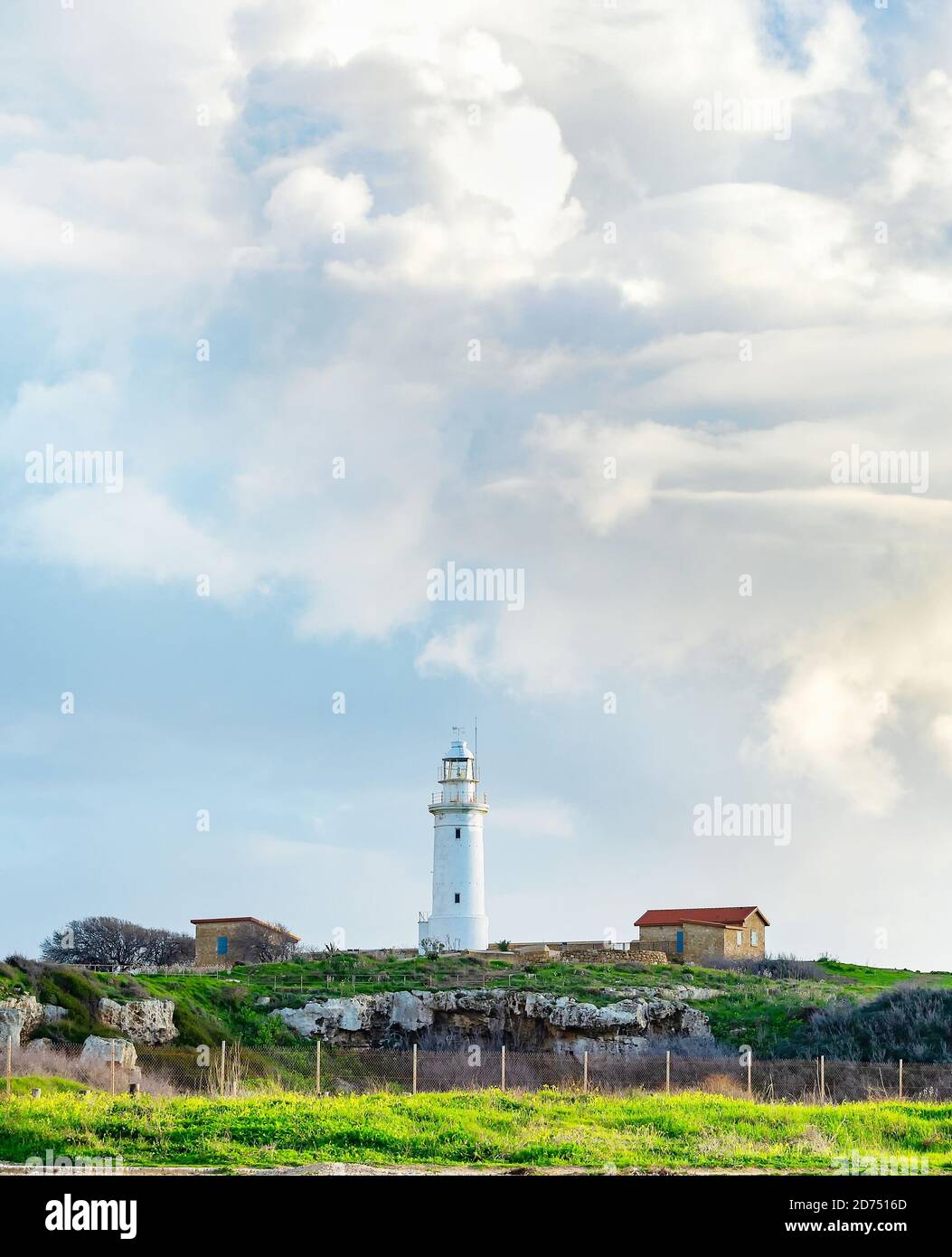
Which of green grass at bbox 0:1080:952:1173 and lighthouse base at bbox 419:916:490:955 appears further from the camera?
lighthouse base at bbox 419:916:490:955

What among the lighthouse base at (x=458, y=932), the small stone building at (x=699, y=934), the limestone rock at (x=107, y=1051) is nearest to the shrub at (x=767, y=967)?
the small stone building at (x=699, y=934)

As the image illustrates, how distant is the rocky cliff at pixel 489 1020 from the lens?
157 ft

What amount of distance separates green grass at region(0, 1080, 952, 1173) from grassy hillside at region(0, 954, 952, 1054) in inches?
706

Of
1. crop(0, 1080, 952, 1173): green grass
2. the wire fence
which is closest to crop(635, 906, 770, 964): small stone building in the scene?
the wire fence

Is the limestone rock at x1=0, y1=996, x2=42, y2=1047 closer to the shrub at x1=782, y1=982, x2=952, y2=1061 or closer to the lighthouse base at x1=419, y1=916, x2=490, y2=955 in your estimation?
the shrub at x1=782, y1=982, x2=952, y2=1061

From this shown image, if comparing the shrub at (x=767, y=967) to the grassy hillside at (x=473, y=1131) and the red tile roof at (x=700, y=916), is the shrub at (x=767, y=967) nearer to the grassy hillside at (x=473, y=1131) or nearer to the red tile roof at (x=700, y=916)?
the red tile roof at (x=700, y=916)

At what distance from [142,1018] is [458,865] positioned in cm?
2630

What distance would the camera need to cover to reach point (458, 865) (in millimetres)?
66625

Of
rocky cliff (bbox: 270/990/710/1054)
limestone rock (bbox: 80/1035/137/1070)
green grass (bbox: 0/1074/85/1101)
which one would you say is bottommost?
rocky cliff (bbox: 270/990/710/1054)

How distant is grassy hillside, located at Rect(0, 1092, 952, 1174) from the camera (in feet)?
64.4

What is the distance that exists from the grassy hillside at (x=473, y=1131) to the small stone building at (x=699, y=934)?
39178 millimetres

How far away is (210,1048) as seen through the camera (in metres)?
42.3

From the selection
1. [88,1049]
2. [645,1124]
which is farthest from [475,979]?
[645,1124]
